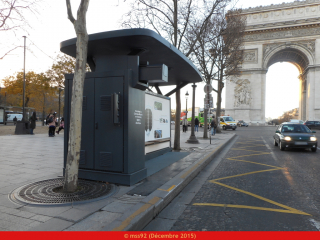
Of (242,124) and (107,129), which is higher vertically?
(107,129)

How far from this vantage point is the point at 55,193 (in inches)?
179

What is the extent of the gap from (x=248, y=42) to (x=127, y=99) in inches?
1751

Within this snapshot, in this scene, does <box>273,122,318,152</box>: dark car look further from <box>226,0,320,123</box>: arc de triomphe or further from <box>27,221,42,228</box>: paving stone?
<box>226,0,320,123</box>: arc de triomphe

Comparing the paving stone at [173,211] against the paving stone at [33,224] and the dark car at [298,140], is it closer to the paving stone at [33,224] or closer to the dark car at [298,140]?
the paving stone at [33,224]

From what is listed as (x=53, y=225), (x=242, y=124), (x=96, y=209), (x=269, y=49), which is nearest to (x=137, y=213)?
(x=96, y=209)

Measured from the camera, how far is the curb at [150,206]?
3.24 meters

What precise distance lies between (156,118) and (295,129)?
8203 millimetres

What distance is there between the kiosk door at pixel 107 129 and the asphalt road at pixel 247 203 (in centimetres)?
154

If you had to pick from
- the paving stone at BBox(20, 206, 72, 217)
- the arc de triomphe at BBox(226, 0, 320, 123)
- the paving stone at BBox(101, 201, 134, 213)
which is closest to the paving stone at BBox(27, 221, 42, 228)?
the paving stone at BBox(20, 206, 72, 217)

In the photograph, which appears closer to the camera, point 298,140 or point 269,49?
point 298,140

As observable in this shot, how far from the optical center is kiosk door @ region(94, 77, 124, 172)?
17.2 feet

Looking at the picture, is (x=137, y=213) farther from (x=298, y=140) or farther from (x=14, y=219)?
(x=298, y=140)

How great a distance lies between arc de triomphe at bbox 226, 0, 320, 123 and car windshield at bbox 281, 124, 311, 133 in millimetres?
30171

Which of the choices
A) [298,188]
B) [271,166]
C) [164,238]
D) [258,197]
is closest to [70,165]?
[164,238]
